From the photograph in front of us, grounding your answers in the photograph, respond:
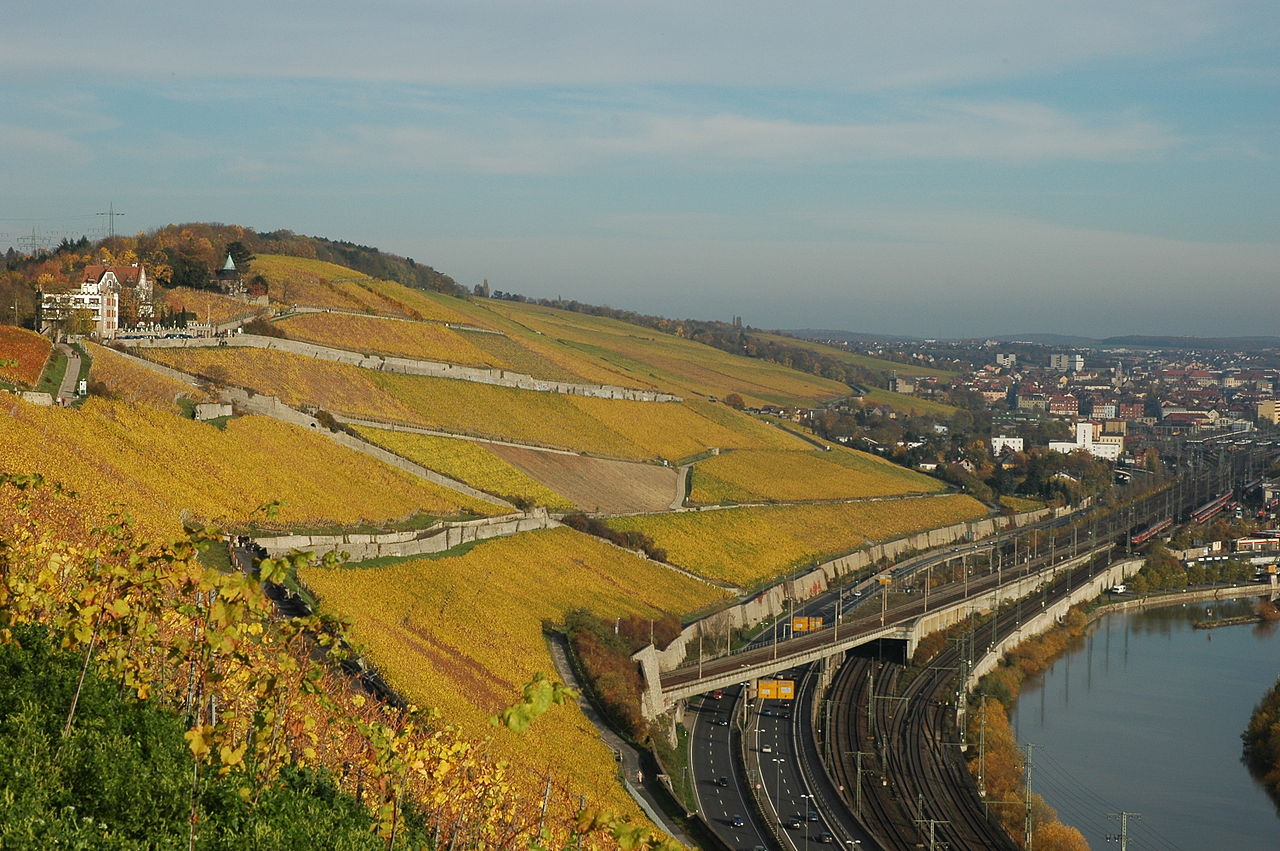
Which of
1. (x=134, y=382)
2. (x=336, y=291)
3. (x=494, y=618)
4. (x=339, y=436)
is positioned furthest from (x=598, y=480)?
(x=494, y=618)

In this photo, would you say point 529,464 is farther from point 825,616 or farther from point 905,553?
point 905,553

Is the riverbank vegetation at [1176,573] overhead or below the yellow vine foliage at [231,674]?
below

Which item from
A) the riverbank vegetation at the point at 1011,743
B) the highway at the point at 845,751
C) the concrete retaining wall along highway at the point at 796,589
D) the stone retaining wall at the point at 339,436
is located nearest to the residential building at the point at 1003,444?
the concrete retaining wall along highway at the point at 796,589

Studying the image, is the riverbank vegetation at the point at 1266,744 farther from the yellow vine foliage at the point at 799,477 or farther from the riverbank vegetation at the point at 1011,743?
the yellow vine foliage at the point at 799,477

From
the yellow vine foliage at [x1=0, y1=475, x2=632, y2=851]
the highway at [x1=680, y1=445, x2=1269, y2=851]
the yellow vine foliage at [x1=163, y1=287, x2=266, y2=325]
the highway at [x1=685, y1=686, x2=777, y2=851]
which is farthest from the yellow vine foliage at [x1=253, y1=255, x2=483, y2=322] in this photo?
the yellow vine foliage at [x1=0, y1=475, x2=632, y2=851]

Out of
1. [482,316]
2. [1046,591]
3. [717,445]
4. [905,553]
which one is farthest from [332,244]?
[1046,591]

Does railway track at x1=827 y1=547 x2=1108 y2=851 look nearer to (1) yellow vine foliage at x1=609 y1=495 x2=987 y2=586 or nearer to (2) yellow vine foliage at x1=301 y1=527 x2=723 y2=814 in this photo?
(1) yellow vine foliage at x1=609 y1=495 x2=987 y2=586
